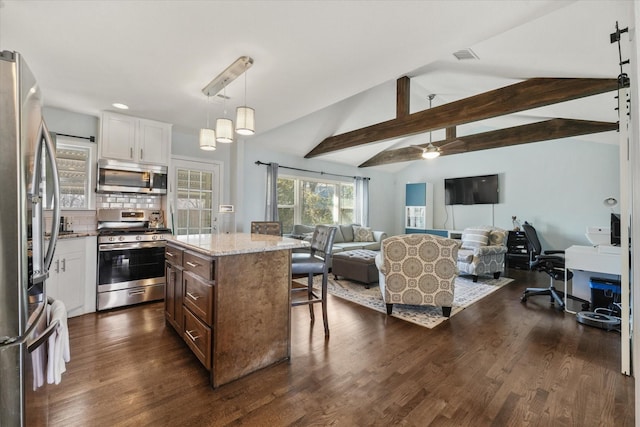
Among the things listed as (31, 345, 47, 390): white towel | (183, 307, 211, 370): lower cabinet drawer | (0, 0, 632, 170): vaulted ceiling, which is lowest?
(183, 307, 211, 370): lower cabinet drawer

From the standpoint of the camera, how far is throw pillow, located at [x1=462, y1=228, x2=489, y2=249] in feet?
16.9

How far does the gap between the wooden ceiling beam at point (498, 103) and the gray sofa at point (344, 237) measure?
2314 millimetres

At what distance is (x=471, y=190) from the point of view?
22.8ft

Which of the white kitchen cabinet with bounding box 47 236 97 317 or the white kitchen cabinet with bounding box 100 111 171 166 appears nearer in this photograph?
the white kitchen cabinet with bounding box 47 236 97 317

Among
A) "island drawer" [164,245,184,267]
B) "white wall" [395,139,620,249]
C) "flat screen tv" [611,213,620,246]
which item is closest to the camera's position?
"island drawer" [164,245,184,267]

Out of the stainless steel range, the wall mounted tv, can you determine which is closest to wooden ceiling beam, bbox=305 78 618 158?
the wall mounted tv

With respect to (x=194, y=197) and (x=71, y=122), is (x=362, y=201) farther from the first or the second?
(x=71, y=122)

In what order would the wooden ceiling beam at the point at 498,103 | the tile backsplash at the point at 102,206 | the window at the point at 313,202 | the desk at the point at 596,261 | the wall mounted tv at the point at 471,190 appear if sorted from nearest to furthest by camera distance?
the wooden ceiling beam at the point at 498,103 < the desk at the point at 596,261 < the tile backsplash at the point at 102,206 < the window at the point at 313,202 < the wall mounted tv at the point at 471,190

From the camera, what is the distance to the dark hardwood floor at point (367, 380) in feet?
5.38

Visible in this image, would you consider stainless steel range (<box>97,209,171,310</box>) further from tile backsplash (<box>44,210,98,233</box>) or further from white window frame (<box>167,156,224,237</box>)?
white window frame (<box>167,156,224,237</box>)

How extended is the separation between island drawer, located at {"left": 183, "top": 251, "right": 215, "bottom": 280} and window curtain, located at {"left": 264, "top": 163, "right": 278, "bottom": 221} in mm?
3379

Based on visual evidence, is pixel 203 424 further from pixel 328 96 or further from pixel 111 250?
pixel 328 96

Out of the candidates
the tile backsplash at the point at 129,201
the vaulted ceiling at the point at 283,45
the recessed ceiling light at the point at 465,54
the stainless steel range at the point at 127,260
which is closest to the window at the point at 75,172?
the tile backsplash at the point at 129,201

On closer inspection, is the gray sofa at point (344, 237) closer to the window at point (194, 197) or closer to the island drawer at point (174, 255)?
the window at point (194, 197)
